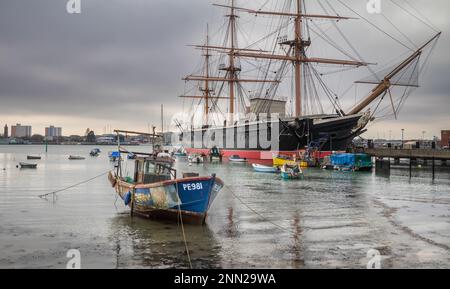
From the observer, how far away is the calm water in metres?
12.7

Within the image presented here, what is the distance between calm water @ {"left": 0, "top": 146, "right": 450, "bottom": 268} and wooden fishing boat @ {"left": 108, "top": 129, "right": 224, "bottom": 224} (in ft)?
1.91

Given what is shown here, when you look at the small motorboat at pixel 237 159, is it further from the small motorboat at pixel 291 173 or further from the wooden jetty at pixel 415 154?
the small motorboat at pixel 291 173

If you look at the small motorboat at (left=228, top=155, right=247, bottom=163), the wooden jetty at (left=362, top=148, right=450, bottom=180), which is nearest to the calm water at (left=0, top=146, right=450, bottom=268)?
the wooden jetty at (left=362, top=148, right=450, bottom=180)

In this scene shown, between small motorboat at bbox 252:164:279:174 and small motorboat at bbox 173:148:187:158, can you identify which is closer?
small motorboat at bbox 252:164:279:174

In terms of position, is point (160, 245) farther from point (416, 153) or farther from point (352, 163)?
point (416, 153)

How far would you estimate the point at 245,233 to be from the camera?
16672mm

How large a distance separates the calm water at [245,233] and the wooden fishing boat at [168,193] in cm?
58

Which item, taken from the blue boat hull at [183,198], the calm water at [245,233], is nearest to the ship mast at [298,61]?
the calm water at [245,233]

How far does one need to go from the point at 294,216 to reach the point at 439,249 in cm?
773

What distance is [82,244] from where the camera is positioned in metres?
14.9

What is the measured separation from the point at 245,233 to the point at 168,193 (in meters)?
3.51

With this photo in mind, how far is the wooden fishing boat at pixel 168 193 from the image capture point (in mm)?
17469

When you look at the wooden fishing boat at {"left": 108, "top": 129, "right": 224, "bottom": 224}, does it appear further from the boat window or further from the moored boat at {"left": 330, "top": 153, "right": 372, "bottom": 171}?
the moored boat at {"left": 330, "top": 153, "right": 372, "bottom": 171}
